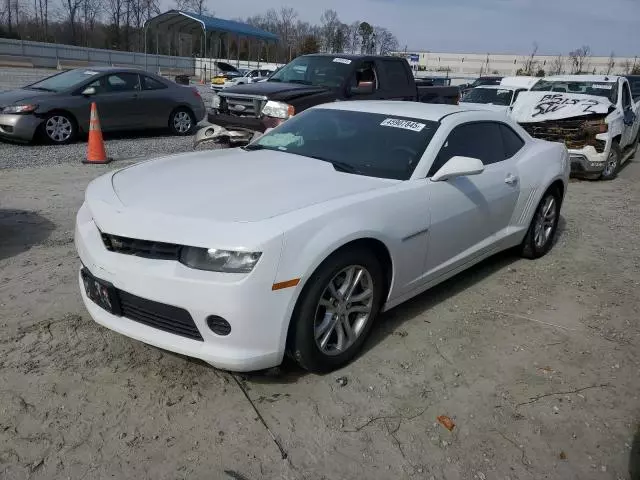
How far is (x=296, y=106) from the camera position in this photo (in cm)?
826

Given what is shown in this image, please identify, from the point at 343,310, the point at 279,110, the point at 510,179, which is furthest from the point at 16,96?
the point at 343,310

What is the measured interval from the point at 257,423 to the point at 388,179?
168 cm

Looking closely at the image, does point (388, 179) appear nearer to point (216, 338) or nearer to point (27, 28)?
point (216, 338)

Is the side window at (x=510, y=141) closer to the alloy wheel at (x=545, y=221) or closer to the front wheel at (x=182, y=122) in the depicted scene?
the alloy wheel at (x=545, y=221)

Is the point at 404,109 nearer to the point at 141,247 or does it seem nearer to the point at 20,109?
the point at 141,247

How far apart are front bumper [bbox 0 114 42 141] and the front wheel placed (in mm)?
2843

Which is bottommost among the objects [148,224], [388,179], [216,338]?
[216,338]

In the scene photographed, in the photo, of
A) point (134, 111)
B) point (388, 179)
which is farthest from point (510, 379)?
point (134, 111)

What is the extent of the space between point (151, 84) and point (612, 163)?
9.01 metres

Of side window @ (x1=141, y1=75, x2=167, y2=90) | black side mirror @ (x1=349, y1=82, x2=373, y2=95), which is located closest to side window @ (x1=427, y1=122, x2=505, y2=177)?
black side mirror @ (x1=349, y1=82, x2=373, y2=95)

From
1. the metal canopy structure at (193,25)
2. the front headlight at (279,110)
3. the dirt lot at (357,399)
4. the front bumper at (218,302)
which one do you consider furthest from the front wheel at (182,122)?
the metal canopy structure at (193,25)

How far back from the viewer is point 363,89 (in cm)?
902

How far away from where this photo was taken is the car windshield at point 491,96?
13.2 metres

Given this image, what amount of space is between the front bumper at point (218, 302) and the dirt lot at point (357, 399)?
0.31 m
